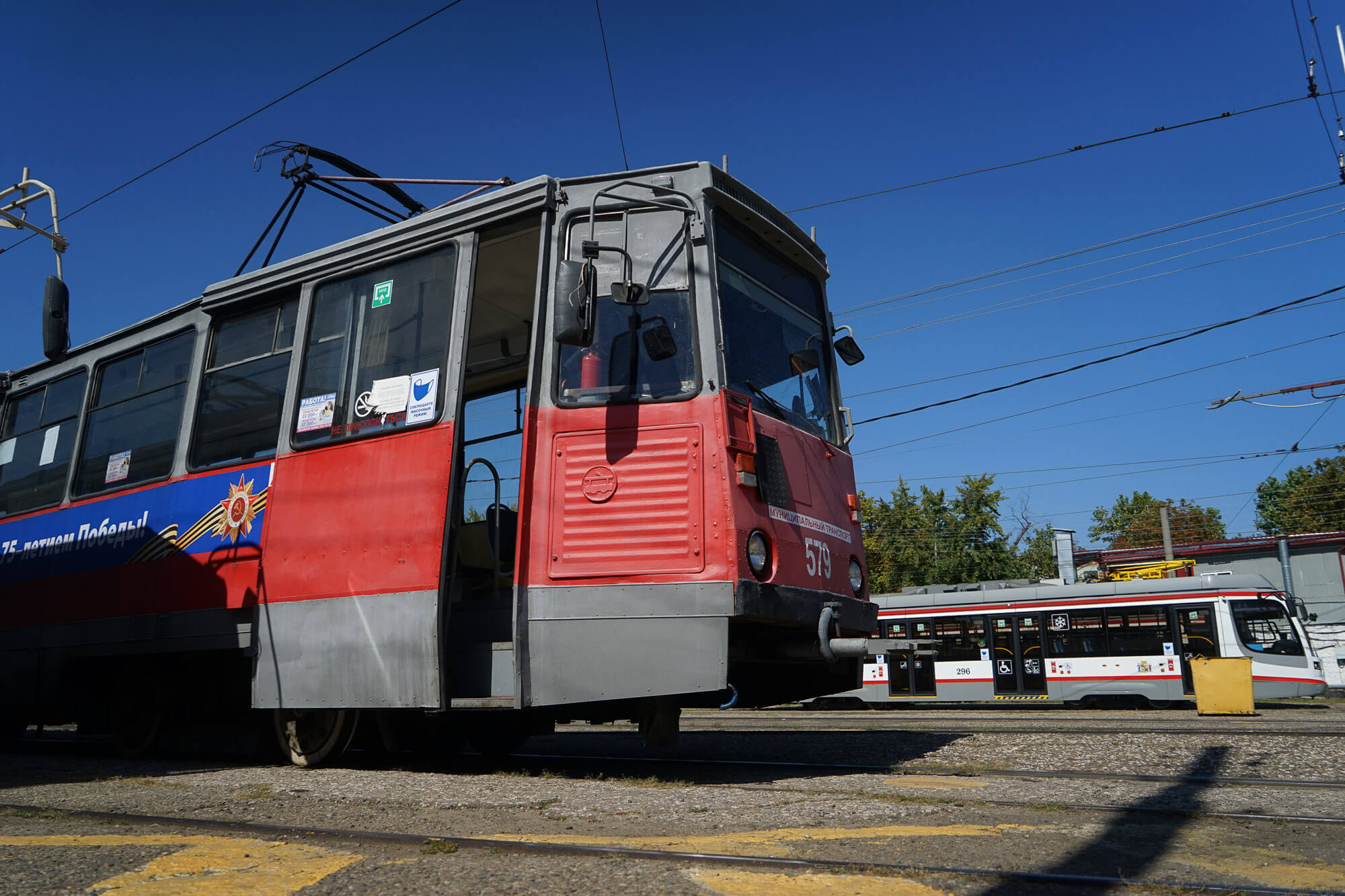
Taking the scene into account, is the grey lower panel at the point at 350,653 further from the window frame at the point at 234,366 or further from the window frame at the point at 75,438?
the window frame at the point at 75,438

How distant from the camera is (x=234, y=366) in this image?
7.84 m

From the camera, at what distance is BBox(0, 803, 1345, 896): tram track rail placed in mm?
3395

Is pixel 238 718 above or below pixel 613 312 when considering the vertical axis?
below

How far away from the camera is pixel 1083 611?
66.6 ft

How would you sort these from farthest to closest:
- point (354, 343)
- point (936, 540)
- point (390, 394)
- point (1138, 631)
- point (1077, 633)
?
point (936, 540)
point (1077, 633)
point (1138, 631)
point (354, 343)
point (390, 394)

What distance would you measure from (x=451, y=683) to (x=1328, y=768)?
236 inches

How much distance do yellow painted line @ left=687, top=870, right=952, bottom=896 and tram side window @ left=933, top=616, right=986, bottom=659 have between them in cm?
1890

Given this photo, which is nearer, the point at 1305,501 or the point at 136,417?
the point at 136,417

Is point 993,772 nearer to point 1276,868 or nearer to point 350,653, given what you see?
point 1276,868

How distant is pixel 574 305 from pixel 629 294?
1.43 ft

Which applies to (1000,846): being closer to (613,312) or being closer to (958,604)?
(613,312)

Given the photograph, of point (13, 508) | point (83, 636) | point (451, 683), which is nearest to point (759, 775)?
point (451, 683)

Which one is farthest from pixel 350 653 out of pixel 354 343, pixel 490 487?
pixel 354 343

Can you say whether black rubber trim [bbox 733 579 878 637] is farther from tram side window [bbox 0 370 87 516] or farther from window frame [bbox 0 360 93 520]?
tram side window [bbox 0 370 87 516]
